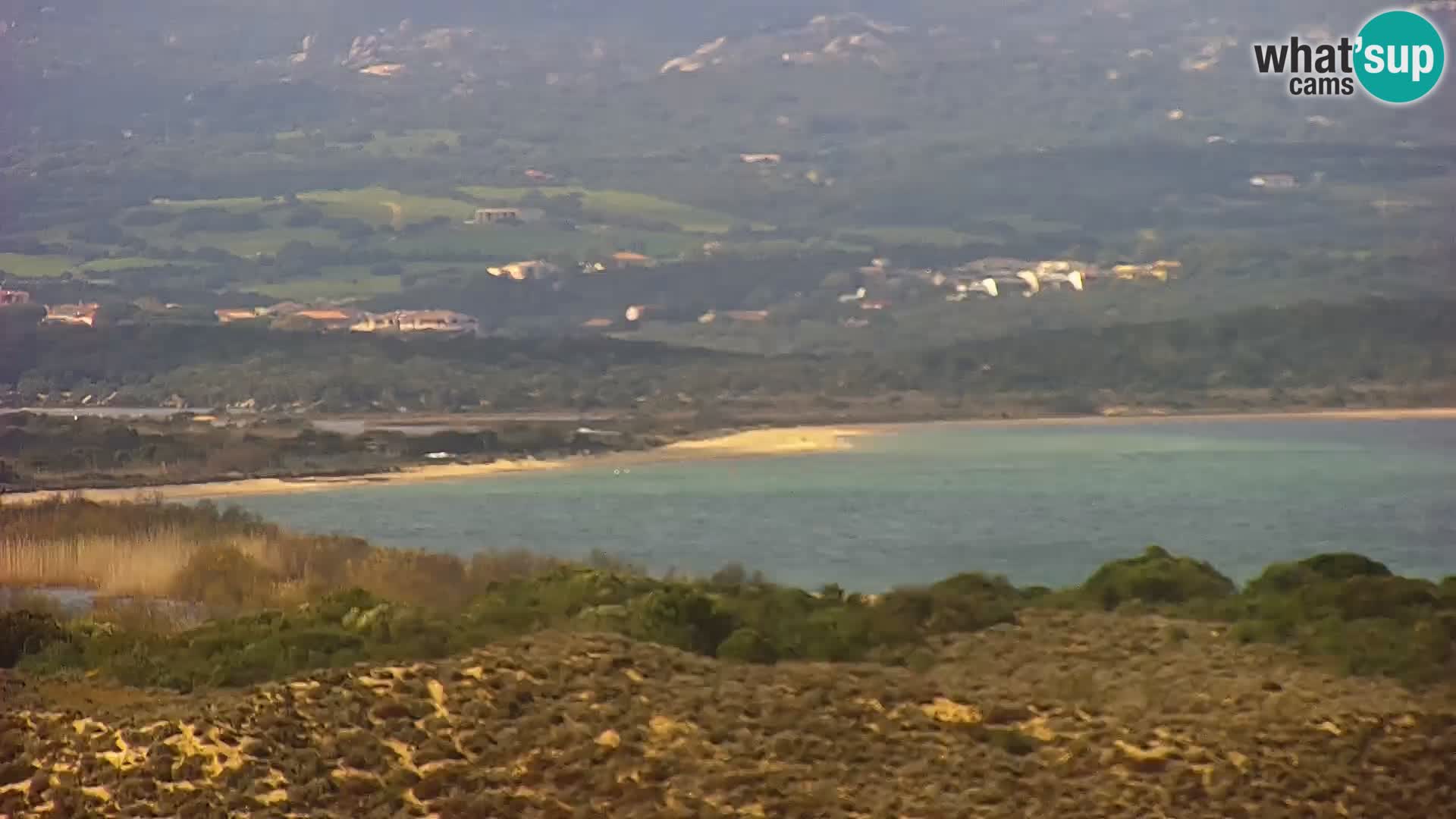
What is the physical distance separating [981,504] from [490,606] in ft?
33.3

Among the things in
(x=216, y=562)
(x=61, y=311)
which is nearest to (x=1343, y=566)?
(x=216, y=562)

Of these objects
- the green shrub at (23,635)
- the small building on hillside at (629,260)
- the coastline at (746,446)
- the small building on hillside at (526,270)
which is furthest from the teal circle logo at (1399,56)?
the green shrub at (23,635)

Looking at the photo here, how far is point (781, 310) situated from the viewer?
30172 millimetres

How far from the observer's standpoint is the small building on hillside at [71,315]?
30266 mm

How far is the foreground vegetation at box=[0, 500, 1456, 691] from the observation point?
54.0 feet

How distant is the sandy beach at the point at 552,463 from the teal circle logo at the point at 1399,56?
8124mm

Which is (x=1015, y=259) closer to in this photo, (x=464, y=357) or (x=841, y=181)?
(x=841, y=181)

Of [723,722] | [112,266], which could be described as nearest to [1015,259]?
[112,266]

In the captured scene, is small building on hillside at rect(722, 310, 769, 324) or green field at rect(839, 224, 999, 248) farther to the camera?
green field at rect(839, 224, 999, 248)

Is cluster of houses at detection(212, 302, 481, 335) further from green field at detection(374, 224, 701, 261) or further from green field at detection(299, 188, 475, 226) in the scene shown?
green field at detection(299, 188, 475, 226)

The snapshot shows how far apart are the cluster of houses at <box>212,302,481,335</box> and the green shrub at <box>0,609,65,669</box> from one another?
1284cm

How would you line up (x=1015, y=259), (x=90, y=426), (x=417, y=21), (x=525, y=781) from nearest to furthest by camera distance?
(x=525, y=781), (x=90, y=426), (x=1015, y=259), (x=417, y=21)

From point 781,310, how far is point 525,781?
17334 millimetres

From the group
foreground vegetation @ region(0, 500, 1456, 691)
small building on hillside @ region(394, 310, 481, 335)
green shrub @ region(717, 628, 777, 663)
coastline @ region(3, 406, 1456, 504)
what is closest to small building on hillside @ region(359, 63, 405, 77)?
small building on hillside @ region(394, 310, 481, 335)
